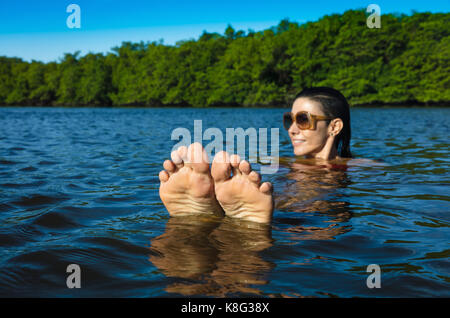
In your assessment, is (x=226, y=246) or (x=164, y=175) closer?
(x=226, y=246)

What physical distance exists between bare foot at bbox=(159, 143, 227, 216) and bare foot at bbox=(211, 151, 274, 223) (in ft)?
0.26

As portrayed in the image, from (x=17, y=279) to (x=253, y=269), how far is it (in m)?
1.10

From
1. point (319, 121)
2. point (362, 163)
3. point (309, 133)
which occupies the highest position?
point (319, 121)

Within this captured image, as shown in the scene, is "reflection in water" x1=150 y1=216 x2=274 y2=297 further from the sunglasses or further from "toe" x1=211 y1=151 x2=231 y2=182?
the sunglasses

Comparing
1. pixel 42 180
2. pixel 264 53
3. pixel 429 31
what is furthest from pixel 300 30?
pixel 42 180

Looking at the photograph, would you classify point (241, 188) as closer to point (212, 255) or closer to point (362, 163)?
point (212, 255)

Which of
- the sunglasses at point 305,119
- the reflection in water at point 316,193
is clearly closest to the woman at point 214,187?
the reflection in water at point 316,193

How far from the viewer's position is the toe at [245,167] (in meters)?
2.24

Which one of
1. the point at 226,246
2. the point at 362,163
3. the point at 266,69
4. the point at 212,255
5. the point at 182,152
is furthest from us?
the point at 266,69

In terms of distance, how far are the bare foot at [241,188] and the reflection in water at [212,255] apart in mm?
121

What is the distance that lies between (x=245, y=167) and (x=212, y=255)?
539mm

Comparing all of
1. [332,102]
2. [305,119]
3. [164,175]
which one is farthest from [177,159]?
[332,102]

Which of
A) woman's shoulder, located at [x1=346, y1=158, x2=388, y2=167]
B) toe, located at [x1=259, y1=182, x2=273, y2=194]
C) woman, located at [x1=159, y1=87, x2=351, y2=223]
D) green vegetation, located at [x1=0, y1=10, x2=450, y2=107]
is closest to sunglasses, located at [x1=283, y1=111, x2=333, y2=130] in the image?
woman's shoulder, located at [x1=346, y1=158, x2=388, y2=167]

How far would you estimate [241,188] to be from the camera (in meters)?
2.34
